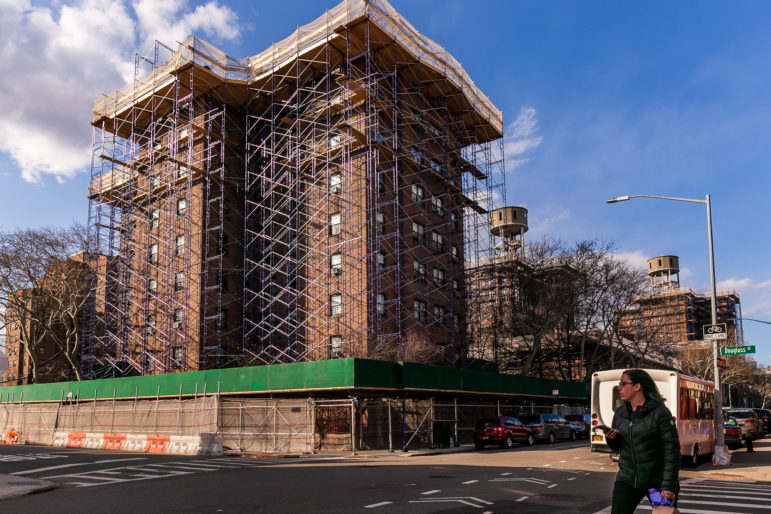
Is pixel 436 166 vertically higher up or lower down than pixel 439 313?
higher up

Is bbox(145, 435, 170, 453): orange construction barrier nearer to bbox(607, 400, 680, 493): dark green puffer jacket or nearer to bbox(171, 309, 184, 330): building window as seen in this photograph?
bbox(171, 309, 184, 330): building window

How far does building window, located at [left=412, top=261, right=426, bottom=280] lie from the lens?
1689 inches

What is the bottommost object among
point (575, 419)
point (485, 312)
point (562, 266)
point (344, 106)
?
point (575, 419)

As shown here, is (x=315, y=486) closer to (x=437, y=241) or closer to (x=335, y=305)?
(x=335, y=305)

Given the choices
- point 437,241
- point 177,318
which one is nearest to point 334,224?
point 437,241

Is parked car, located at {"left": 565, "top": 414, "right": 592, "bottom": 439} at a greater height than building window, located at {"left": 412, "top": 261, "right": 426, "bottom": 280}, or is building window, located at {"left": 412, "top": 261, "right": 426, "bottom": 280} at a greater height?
building window, located at {"left": 412, "top": 261, "right": 426, "bottom": 280}

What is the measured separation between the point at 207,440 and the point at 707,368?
208ft

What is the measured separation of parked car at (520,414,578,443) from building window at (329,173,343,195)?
60.7 ft

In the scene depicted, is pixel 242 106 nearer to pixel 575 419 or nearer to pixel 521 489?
pixel 575 419

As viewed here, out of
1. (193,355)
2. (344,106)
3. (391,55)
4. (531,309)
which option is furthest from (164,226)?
(531,309)

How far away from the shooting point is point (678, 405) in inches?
701

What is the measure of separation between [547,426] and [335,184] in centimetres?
2009

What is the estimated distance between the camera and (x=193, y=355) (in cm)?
4253

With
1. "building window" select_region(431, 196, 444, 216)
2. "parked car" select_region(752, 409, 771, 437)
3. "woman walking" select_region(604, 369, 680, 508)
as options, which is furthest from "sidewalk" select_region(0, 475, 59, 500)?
"parked car" select_region(752, 409, 771, 437)
